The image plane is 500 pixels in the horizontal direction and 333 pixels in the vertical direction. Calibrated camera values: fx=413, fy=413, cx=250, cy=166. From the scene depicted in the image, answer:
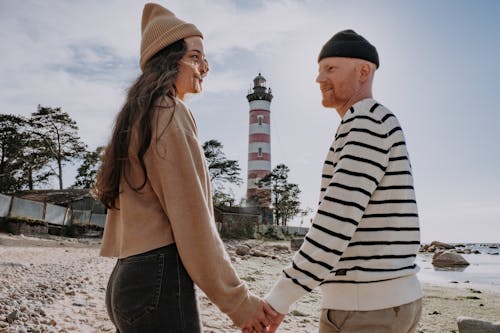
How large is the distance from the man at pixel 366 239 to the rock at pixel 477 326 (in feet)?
13.6

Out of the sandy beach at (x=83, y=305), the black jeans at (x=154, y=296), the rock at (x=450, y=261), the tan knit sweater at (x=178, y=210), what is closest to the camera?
the black jeans at (x=154, y=296)

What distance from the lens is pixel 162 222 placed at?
1.68m

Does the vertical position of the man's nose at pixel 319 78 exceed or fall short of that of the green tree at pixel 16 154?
it falls short

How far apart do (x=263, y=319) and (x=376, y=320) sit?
1.61 ft

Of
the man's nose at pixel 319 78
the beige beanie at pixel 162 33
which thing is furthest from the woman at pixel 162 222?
the man's nose at pixel 319 78

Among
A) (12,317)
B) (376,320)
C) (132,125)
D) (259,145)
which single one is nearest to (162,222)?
(132,125)

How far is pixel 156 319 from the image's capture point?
1.53 metres

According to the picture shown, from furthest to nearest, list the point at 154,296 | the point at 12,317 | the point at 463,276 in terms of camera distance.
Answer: the point at 463,276
the point at 12,317
the point at 154,296

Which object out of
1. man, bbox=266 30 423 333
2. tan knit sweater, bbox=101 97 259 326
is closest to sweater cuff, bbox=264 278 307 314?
man, bbox=266 30 423 333

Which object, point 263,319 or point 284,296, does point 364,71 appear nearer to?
point 284,296

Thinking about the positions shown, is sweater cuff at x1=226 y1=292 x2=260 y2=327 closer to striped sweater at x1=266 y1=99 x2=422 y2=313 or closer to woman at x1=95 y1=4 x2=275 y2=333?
woman at x1=95 y1=4 x2=275 y2=333

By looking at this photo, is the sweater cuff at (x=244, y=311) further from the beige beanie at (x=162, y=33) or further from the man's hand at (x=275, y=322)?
the beige beanie at (x=162, y=33)

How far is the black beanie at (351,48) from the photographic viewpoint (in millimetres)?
1956

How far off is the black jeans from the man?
44 cm
